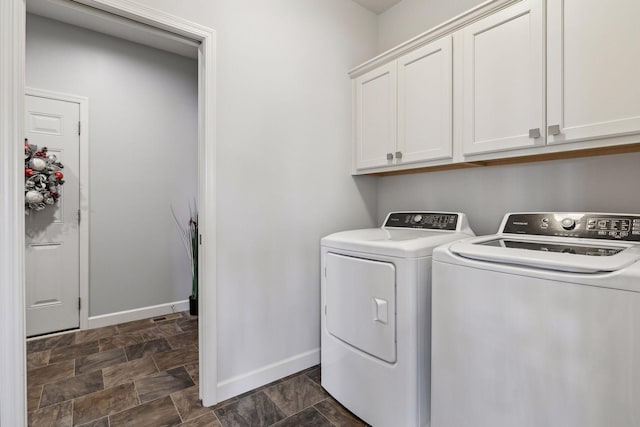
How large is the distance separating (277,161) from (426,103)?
3.18 ft

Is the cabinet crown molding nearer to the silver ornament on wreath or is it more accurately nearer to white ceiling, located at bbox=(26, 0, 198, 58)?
white ceiling, located at bbox=(26, 0, 198, 58)

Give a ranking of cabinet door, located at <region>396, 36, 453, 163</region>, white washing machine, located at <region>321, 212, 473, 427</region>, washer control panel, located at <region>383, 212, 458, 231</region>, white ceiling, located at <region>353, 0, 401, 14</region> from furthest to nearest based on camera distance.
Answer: white ceiling, located at <region>353, 0, 401, 14</region> → washer control panel, located at <region>383, 212, 458, 231</region> → cabinet door, located at <region>396, 36, 453, 163</region> → white washing machine, located at <region>321, 212, 473, 427</region>

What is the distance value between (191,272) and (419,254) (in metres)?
2.78

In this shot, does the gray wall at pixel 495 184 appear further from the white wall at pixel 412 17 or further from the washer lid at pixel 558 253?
the washer lid at pixel 558 253

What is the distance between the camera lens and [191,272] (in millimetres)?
3445

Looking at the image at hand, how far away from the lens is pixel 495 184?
1893 millimetres

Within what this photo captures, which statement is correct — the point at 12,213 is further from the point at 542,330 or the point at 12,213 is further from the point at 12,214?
the point at 542,330

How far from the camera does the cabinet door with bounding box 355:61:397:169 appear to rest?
2.08 m

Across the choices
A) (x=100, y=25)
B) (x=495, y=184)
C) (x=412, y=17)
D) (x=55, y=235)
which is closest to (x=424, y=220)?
(x=495, y=184)

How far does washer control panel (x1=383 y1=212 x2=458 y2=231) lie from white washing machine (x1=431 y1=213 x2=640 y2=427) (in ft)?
1.54

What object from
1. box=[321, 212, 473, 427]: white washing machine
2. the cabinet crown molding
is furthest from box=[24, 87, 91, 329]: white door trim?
the cabinet crown molding

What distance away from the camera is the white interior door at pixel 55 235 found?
267 cm

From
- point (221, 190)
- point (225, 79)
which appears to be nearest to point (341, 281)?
point (221, 190)

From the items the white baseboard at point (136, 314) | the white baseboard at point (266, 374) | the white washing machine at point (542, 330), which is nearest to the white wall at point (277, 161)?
the white baseboard at point (266, 374)
